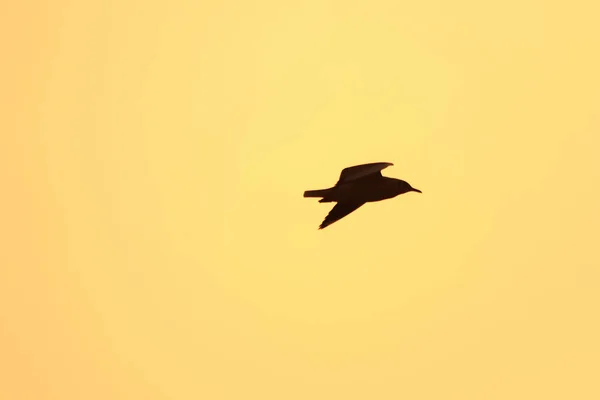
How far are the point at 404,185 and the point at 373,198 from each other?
0.89m

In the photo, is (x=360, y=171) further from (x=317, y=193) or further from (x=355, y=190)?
(x=317, y=193)

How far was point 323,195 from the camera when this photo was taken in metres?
20.7

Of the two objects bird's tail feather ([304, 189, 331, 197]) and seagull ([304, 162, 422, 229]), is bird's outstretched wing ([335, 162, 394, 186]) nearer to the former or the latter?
seagull ([304, 162, 422, 229])

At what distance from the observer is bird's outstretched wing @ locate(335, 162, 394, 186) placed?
19.5 metres

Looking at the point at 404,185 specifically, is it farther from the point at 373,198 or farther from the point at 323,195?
the point at 323,195

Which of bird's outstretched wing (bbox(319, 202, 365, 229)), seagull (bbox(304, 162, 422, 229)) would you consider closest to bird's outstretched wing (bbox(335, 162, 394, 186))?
seagull (bbox(304, 162, 422, 229))

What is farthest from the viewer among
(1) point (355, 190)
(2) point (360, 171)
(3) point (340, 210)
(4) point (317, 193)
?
(3) point (340, 210)

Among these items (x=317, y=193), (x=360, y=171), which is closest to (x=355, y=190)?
(x=360, y=171)

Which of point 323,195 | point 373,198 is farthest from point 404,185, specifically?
point 323,195

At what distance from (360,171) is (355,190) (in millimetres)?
872

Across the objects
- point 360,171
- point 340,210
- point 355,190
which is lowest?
point 340,210

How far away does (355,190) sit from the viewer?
20641mm

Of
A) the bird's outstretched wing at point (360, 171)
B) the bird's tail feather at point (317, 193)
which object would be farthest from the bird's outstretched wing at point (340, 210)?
the bird's outstretched wing at point (360, 171)

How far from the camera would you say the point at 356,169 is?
20.0 metres
